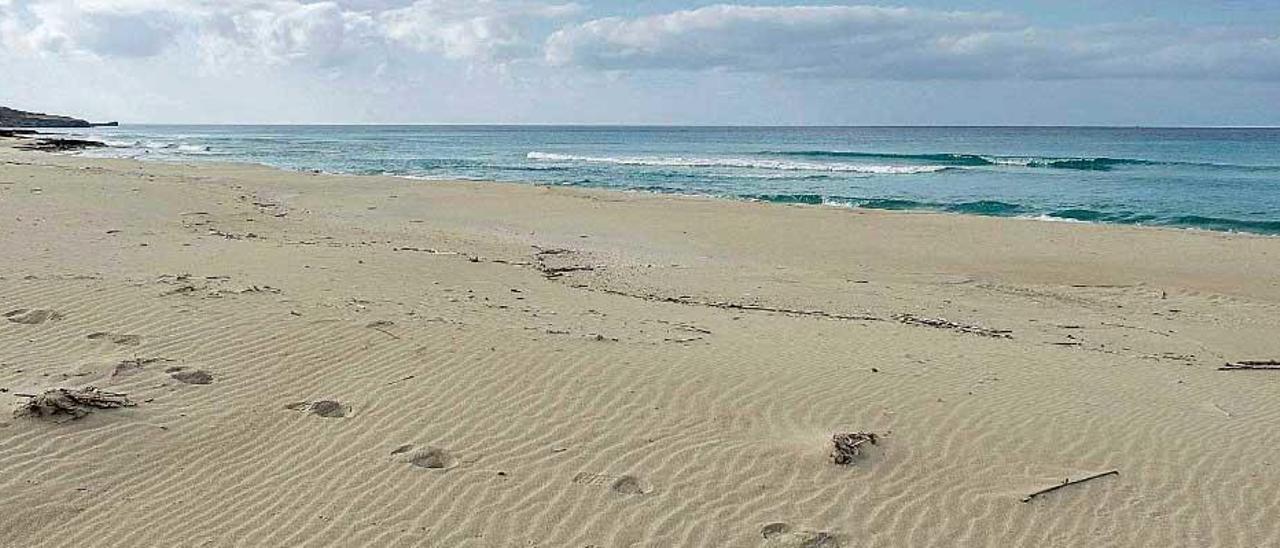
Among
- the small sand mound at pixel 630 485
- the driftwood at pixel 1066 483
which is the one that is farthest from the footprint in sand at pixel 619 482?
the driftwood at pixel 1066 483

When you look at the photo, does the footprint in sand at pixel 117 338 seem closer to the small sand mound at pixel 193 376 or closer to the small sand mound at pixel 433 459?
the small sand mound at pixel 193 376

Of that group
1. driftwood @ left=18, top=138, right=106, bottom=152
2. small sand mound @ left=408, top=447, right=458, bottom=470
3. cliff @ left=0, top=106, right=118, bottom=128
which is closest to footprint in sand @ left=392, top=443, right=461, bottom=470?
small sand mound @ left=408, top=447, right=458, bottom=470

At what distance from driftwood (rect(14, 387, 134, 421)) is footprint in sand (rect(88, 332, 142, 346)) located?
44.7 inches

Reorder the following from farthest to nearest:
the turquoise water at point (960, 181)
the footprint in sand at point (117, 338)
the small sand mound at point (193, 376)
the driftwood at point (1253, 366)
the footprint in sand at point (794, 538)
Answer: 1. the turquoise water at point (960, 181)
2. the driftwood at point (1253, 366)
3. the footprint in sand at point (117, 338)
4. the small sand mound at point (193, 376)
5. the footprint in sand at point (794, 538)

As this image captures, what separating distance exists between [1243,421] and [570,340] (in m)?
4.73

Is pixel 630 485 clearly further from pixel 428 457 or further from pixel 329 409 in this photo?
pixel 329 409

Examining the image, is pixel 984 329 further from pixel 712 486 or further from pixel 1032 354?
pixel 712 486

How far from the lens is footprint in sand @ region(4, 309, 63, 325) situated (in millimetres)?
7355

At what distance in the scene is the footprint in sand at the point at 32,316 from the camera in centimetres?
736

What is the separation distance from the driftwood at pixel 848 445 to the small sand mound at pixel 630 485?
1.09m

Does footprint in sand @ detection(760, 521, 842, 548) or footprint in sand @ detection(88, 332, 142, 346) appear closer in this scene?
footprint in sand @ detection(760, 521, 842, 548)

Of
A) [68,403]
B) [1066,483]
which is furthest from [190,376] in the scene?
[1066,483]

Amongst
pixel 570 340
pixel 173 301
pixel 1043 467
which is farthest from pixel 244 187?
pixel 1043 467

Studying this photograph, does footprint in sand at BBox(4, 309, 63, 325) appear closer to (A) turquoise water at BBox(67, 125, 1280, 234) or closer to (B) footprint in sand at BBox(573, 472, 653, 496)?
(B) footprint in sand at BBox(573, 472, 653, 496)
